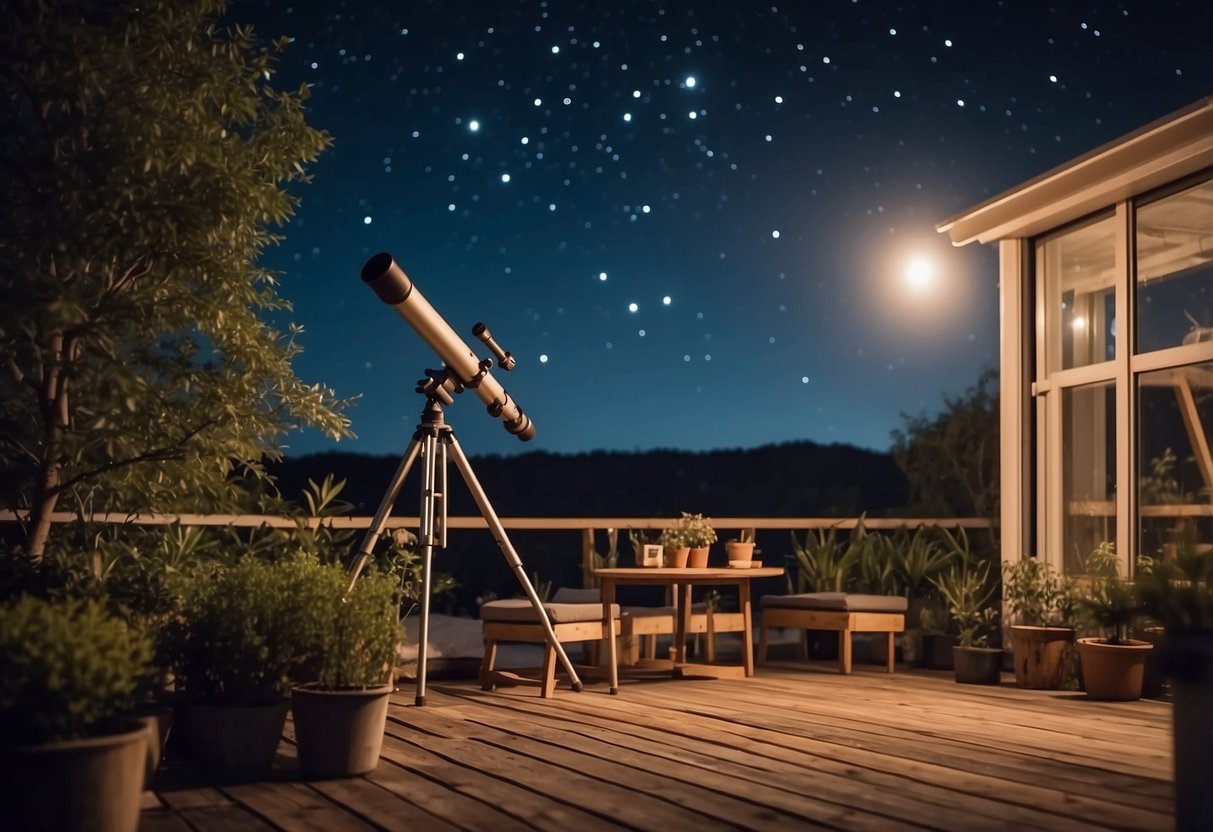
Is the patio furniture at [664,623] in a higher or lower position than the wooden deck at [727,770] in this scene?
higher

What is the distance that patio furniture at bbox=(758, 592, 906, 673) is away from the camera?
7.05 metres

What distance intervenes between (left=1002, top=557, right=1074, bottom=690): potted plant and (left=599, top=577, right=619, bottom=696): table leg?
217cm

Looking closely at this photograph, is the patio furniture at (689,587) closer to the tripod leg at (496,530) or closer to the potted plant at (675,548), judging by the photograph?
the potted plant at (675,548)

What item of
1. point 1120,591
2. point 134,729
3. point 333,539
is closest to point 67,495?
point 333,539

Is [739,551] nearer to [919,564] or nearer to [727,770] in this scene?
[919,564]

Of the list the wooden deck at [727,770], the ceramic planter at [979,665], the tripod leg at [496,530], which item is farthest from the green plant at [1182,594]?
the ceramic planter at [979,665]

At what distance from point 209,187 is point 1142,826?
3.56 metres

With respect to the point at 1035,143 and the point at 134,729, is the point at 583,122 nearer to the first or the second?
the point at 1035,143

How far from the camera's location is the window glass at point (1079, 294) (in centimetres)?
694

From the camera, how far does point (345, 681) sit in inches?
151

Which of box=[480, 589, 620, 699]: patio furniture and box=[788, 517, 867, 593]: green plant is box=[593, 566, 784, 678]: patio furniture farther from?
box=[788, 517, 867, 593]: green plant

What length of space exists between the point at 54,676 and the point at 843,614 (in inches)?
200

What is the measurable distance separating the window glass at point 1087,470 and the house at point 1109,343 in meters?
0.01

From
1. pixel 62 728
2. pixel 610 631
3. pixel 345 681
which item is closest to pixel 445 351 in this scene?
pixel 610 631
